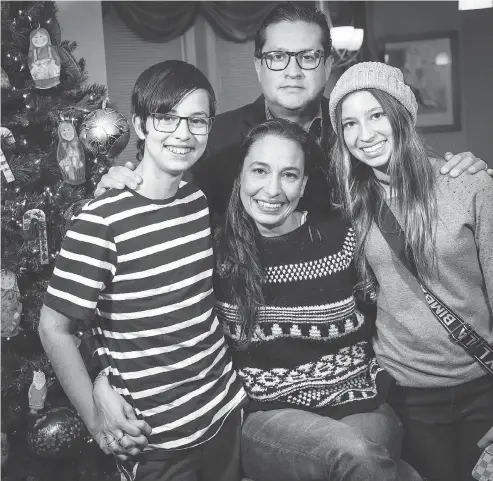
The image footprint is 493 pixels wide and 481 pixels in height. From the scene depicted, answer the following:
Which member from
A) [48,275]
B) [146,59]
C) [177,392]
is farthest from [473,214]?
[146,59]

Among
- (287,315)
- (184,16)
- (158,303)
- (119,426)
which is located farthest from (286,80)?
(184,16)

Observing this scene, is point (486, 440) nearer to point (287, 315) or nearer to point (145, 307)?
point (287, 315)

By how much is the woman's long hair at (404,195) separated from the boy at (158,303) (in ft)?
1.97

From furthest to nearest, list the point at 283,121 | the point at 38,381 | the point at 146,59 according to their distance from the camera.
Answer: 1. the point at 146,59
2. the point at 38,381
3. the point at 283,121

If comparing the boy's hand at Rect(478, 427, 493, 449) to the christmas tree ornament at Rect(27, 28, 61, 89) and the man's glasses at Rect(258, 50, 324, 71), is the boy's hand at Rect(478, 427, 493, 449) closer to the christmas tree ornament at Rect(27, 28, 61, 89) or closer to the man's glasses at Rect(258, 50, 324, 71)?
the man's glasses at Rect(258, 50, 324, 71)

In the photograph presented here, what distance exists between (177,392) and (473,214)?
1182 mm

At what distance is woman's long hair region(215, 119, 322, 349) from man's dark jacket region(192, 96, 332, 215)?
427 millimetres

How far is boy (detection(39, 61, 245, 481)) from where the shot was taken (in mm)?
1916

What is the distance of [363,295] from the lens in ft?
7.89

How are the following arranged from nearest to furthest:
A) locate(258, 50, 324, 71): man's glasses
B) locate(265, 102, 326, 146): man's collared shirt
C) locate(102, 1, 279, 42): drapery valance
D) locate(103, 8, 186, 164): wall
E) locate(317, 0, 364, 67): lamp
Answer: locate(258, 50, 324, 71): man's glasses, locate(265, 102, 326, 146): man's collared shirt, locate(317, 0, 364, 67): lamp, locate(102, 1, 279, 42): drapery valance, locate(103, 8, 186, 164): wall

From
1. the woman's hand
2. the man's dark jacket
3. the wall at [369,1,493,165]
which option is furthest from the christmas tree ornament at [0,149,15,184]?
the wall at [369,1,493,165]

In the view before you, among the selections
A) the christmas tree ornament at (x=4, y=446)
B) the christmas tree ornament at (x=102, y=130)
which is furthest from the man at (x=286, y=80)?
the christmas tree ornament at (x=4, y=446)

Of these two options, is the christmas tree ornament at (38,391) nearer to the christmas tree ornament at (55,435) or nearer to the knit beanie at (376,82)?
the christmas tree ornament at (55,435)

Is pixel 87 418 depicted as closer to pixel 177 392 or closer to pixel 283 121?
pixel 177 392
